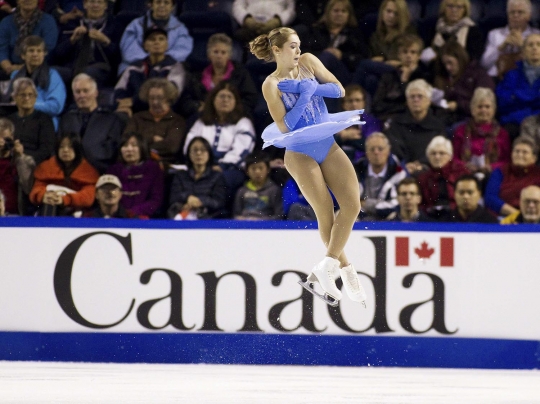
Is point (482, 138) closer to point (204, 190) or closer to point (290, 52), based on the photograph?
point (204, 190)

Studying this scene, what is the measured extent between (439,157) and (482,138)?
547 mm

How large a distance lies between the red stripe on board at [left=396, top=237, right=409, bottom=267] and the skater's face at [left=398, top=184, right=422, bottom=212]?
1.74ft

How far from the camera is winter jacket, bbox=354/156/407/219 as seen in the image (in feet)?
27.7

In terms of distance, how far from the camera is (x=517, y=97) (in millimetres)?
9242

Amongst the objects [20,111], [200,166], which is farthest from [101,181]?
[20,111]

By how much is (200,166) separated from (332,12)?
219cm

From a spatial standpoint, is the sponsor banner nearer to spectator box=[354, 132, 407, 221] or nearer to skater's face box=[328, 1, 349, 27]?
spectator box=[354, 132, 407, 221]

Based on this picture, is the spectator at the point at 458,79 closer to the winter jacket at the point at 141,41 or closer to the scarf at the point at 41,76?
the winter jacket at the point at 141,41

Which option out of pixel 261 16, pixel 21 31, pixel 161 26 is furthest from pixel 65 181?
pixel 261 16

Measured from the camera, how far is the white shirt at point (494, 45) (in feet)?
31.2

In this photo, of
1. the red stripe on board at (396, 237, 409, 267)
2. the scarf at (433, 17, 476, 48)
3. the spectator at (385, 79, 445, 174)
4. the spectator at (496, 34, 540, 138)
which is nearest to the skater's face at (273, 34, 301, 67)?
the red stripe on board at (396, 237, 409, 267)

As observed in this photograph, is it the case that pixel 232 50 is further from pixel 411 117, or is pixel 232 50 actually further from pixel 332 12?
pixel 411 117

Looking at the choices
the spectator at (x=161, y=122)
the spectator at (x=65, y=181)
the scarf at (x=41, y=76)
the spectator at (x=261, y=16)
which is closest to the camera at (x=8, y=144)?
the spectator at (x=65, y=181)

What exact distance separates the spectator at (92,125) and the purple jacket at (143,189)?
37 cm
